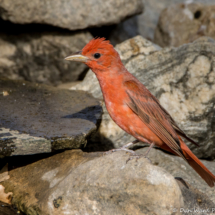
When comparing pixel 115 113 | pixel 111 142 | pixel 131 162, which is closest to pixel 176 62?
pixel 111 142

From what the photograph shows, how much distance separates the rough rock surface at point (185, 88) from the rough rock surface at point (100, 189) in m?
1.71

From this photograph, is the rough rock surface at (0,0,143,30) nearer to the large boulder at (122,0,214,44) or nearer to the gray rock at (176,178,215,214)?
the large boulder at (122,0,214,44)

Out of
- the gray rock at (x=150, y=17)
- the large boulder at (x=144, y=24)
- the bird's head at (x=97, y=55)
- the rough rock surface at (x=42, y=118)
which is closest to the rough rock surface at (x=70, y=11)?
the large boulder at (x=144, y=24)

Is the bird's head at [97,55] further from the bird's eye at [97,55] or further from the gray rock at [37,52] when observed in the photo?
the gray rock at [37,52]

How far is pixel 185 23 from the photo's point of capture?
25.9 feet

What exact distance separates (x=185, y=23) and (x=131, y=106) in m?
4.84

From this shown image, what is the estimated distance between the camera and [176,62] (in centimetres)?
541

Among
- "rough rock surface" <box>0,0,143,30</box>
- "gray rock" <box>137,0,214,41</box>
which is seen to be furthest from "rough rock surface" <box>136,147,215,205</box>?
"gray rock" <box>137,0,214,41</box>

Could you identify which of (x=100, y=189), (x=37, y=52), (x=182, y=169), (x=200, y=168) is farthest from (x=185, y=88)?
(x=37, y=52)

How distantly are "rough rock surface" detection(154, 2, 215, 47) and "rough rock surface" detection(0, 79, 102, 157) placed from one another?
11.8 ft

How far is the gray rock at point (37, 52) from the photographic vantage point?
684 cm

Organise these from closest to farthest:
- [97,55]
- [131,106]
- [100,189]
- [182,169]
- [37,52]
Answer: [100,189]
[131,106]
[97,55]
[182,169]
[37,52]

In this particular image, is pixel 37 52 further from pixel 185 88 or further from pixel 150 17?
pixel 150 17

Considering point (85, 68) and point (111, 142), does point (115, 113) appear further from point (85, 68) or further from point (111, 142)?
point (85, 68)
